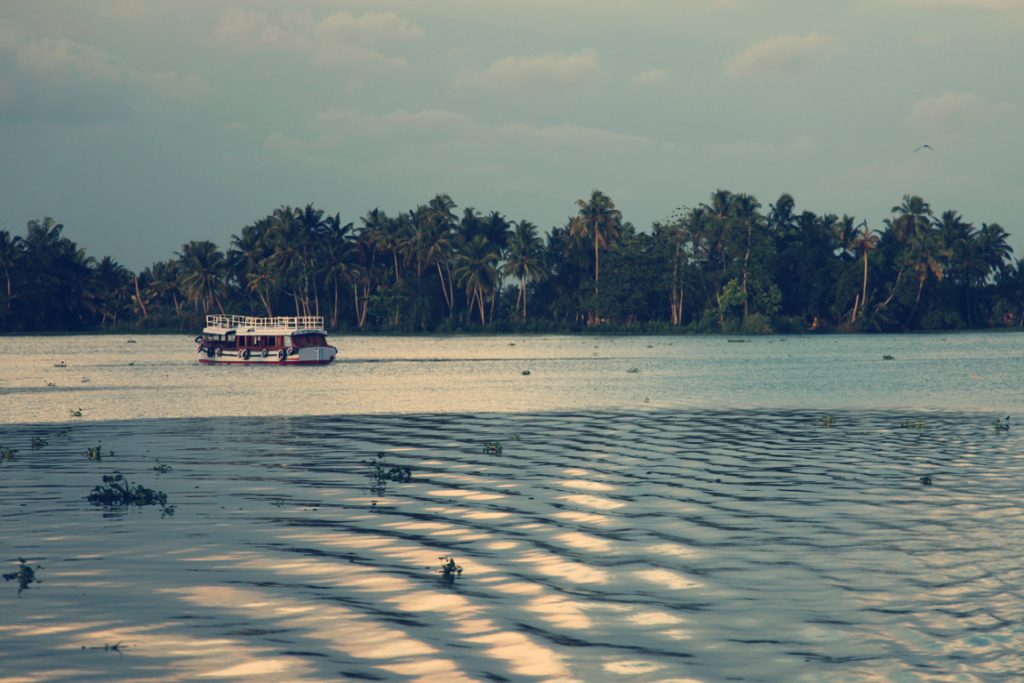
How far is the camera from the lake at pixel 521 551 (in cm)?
1094

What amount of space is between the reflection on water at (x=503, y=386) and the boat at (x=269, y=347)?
1.99 meters

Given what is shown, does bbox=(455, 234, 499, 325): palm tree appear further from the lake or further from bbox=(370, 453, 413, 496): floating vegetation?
bbox=(370, 453, 413, 496): floating vegetation

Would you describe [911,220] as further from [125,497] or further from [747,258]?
[125,497]

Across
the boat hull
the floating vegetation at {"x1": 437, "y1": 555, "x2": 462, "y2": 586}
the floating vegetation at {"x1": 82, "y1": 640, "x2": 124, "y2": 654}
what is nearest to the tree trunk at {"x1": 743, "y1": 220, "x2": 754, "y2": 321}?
the boat hull

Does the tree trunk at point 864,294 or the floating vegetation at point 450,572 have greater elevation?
the tree trunk at point 864,294

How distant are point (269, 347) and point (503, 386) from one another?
4159cm

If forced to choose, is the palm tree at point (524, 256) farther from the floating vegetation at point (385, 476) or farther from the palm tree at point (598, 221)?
the floating vegetation at point (385, 476)

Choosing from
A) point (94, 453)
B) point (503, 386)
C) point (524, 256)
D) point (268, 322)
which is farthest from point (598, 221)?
point (94, 453)

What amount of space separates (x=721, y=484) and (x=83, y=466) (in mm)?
14342

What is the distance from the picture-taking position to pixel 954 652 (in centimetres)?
1093

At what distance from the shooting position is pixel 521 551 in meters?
16.2

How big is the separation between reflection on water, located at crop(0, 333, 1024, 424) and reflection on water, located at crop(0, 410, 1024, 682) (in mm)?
17693

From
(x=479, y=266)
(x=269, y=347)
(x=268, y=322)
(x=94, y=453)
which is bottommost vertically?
(x=94, y=453)

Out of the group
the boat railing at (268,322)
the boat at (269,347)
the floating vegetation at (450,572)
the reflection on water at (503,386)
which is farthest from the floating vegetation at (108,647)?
the boat at (269,347)
